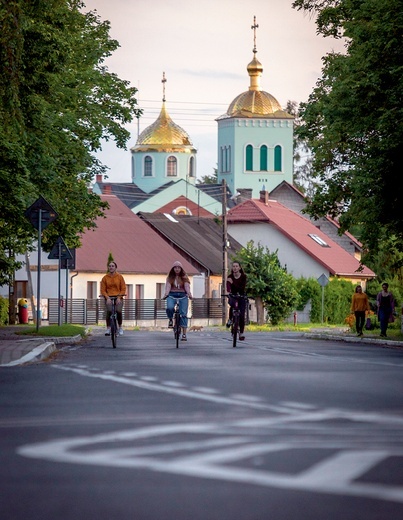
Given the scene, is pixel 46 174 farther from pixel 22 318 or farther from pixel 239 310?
pixel 22 318

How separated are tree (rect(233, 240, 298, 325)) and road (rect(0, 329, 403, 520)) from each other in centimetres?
6043

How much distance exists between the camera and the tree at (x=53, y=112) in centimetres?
2077

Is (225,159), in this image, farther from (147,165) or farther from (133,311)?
(133,311)

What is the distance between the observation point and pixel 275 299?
256 feet

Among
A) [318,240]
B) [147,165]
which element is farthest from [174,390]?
[147,165]

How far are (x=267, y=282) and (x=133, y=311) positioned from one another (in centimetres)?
1041

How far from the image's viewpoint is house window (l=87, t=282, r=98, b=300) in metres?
84.3

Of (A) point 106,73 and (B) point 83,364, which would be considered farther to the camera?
(A) point 106,73

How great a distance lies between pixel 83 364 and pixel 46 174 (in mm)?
16493

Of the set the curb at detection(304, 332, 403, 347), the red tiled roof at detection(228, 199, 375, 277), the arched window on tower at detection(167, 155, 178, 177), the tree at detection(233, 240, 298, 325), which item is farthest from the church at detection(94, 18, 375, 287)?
the curb at detection(304, 332, 403, 347)

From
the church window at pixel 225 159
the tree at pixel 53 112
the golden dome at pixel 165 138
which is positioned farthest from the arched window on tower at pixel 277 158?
the tree at pixel 53 112

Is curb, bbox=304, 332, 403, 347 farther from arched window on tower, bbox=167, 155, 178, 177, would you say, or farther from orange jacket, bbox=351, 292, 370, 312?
arched window on tower, bbox=167, 155, 178, 177

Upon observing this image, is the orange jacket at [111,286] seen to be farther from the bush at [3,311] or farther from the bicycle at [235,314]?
the bush at [3,311]

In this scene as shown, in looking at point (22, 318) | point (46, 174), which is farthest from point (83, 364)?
point (22, 318)
